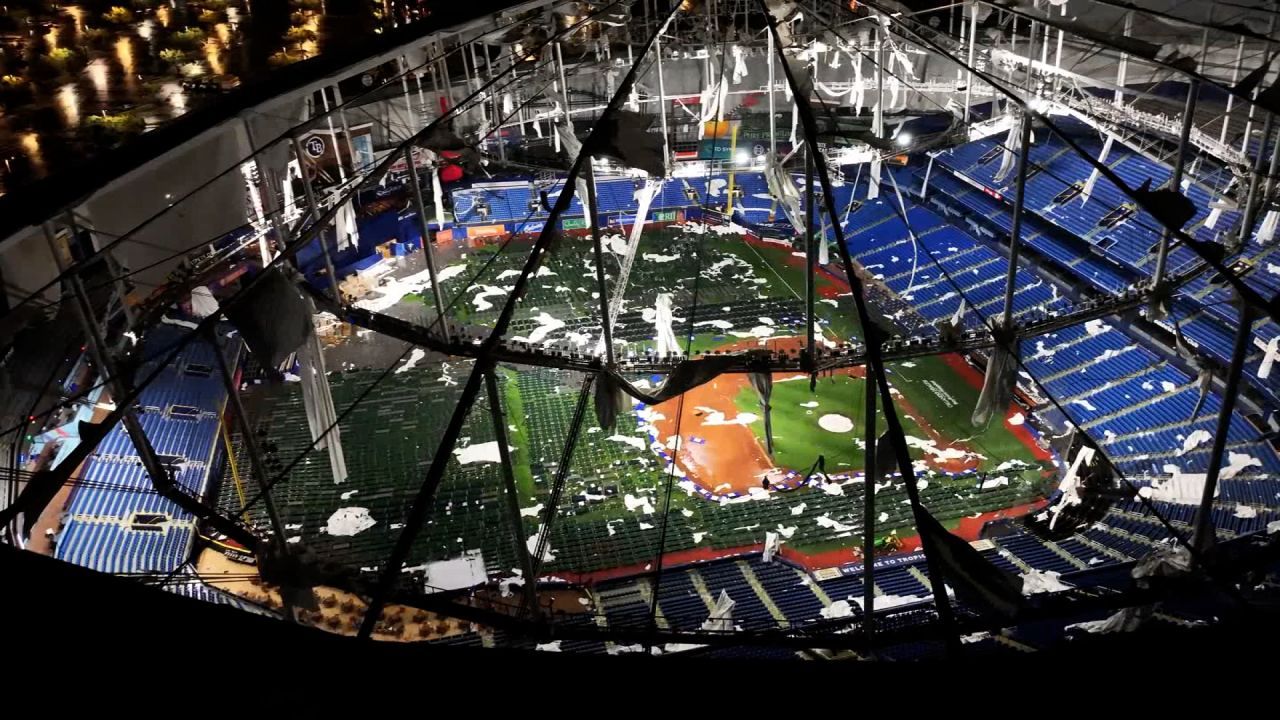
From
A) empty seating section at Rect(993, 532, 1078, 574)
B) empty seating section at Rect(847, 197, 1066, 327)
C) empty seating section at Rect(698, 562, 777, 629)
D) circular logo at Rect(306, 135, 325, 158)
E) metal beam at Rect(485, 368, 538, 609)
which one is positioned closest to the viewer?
metal beam at Rect(485, 368, 538, 609)

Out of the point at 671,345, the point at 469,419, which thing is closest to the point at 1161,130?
the point at 671,345

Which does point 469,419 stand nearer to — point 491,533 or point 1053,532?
point 491,533

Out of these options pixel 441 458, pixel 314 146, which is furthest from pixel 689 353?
pixel 441 458

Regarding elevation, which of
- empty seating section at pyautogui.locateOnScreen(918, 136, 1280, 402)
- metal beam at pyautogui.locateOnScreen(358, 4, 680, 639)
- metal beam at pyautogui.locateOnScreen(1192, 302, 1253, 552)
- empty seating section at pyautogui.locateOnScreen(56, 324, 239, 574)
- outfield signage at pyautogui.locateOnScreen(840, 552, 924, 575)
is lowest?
outfield signage at pyautogui.locateOnScreen(840, 552, 924, 575)

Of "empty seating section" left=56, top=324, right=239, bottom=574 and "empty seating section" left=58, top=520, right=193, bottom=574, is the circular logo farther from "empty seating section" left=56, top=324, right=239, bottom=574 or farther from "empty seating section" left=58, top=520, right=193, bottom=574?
Result: "empty seating section" left=58, top=520, right=193, bottom=574

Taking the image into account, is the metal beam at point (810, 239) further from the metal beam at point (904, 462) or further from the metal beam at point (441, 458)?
the metal beam at point (441, 458)

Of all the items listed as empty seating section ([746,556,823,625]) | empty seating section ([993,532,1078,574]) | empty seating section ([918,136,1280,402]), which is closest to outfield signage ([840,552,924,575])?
empty seating section ([746,556,823,625])
